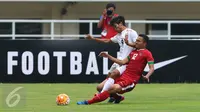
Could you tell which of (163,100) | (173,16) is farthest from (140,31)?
(163,100)

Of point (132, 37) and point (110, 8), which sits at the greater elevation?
point (110, 8)

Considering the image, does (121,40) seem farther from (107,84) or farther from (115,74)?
(107,84)

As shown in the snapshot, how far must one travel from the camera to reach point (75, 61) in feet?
74.6

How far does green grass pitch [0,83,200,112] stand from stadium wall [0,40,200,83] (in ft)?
2.70

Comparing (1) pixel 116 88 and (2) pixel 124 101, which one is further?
(2) pixel 124 101

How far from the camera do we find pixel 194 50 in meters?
22.9

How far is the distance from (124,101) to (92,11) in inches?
545

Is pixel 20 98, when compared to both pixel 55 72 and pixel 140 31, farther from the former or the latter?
pixel 140 31

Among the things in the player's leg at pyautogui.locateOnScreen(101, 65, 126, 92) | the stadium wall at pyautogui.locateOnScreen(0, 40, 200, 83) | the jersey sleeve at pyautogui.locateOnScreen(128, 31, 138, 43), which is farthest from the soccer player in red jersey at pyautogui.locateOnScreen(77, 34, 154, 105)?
the stadium wall at pyautogui.locateOnScreen(0, 40, 200, 83)

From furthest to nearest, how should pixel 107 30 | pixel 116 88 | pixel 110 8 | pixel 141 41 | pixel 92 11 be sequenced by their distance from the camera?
pixel 92 11 < pixel 107 30 < pixel 110 8 < pixel 141 41 < pixel 116 88

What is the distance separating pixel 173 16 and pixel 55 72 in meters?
8.32

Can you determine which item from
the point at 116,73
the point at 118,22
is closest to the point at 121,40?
the point at 118,22

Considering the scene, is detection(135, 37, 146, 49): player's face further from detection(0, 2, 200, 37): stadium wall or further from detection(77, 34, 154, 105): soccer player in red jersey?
detection(0, 2, 200, 37): stadium wall

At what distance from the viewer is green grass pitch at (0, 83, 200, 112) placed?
1382cm
